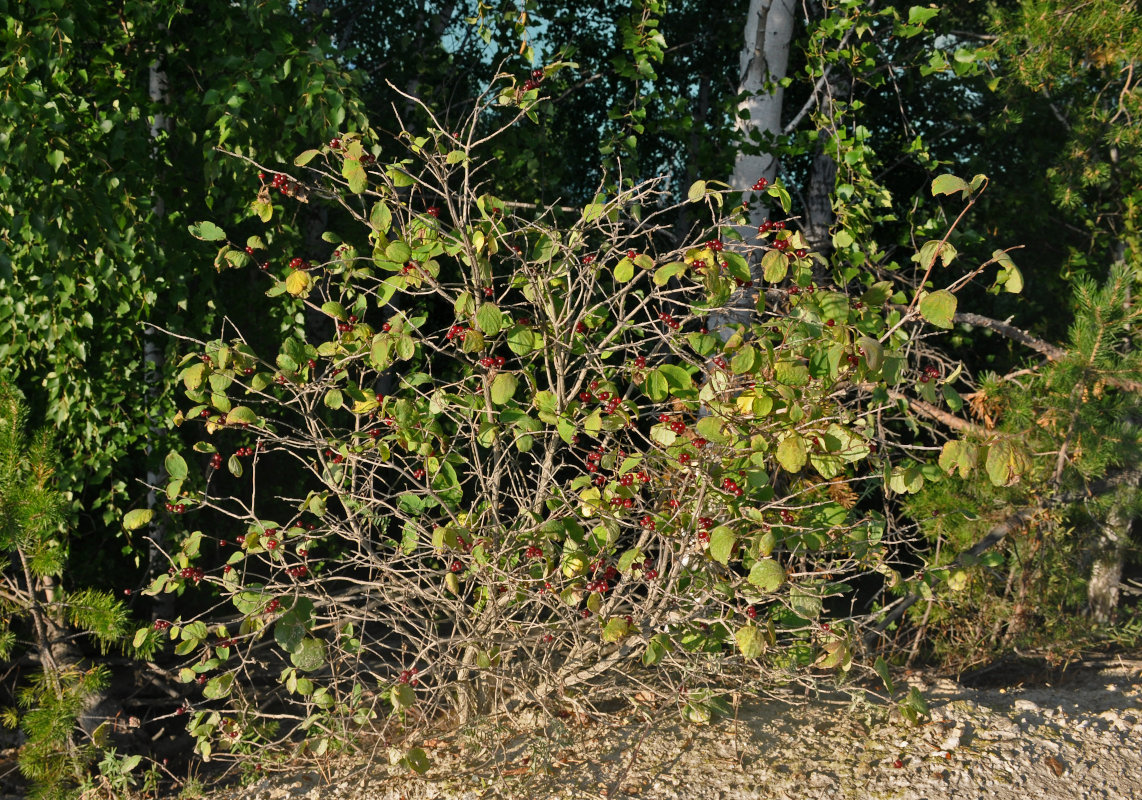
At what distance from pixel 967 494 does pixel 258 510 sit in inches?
126

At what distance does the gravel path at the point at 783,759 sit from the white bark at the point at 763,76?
6.30 ft

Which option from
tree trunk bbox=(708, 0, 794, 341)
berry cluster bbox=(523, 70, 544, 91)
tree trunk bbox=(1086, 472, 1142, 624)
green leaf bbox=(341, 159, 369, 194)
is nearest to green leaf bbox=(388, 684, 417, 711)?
green leaf bbox=(341, 159, 369, 194)

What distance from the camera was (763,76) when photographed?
387cm

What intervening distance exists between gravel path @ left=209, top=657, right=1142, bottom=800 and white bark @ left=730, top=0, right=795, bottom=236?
75.6 inches

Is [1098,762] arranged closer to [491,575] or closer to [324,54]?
[491,575]

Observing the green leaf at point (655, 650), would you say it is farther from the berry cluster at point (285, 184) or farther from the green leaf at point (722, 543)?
the berry cluster at point (285, 184)

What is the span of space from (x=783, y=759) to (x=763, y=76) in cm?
261

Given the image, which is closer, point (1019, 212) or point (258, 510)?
point (258, 510)

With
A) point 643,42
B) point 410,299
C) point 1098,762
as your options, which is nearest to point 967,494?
point 1098,762

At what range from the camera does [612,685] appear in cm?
314

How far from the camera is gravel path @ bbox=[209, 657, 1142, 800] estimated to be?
276 centimetres

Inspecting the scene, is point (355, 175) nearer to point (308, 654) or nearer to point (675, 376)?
point (675, 376)

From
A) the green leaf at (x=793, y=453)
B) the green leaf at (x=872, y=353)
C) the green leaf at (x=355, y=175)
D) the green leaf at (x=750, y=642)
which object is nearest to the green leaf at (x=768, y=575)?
the green leaf at (x=750, y=642)

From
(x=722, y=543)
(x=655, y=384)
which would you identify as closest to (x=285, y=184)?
(x=655, y=384)
